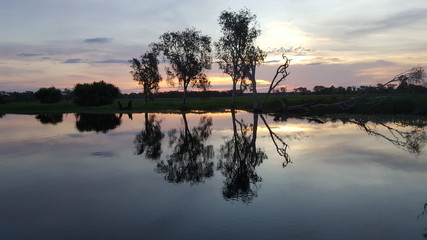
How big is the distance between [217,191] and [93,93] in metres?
83.8

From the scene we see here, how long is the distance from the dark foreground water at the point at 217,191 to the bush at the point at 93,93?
67696 millimetres

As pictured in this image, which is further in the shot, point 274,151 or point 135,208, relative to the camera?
point 274,151

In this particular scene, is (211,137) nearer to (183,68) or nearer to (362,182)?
(362,182)

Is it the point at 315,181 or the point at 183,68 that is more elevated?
the point at 183,68

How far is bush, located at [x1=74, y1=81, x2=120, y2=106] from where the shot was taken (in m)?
87.8

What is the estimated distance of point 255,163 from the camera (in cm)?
1695

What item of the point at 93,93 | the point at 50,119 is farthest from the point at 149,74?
the point at 50,119

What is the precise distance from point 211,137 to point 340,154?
440 inches

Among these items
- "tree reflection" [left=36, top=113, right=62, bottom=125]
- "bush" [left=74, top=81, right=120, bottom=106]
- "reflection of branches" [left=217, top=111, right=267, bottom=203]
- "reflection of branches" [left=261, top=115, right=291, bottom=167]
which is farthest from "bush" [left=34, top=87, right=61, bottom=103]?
"reflection of branches" [left=217, top=111, right=267, bottom=203]

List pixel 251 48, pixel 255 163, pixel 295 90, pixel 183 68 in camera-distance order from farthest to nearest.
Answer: pixel 295 90 → pixel 183 68 → pixel 251 48 → pixel 255 163

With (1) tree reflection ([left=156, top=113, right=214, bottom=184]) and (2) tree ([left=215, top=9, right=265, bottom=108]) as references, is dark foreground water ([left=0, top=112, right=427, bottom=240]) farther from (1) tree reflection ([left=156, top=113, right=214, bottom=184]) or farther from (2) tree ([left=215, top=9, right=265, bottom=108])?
(2) tree ([left=215, top=9, right=265, bottom=108])

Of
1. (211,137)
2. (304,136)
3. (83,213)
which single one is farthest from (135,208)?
(304,136)

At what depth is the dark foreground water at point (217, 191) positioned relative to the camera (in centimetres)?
870

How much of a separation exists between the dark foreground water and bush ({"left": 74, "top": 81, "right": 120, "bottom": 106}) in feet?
222
